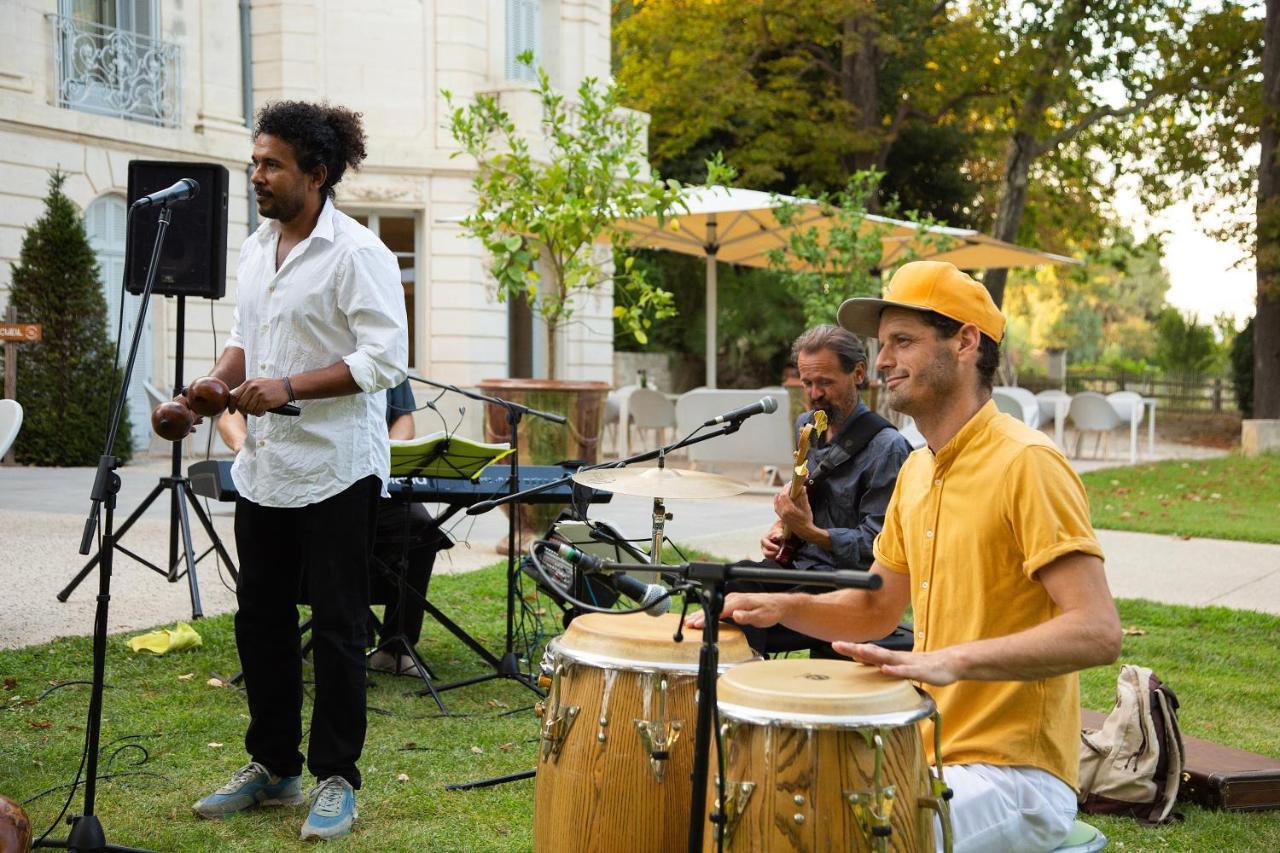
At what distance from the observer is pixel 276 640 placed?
4.16 metres

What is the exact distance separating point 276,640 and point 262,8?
16432 millimetres

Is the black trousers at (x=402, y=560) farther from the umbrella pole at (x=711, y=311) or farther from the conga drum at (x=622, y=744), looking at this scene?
the umbrella pole at (x=711, y=311)

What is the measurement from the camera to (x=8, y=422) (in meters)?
6.80

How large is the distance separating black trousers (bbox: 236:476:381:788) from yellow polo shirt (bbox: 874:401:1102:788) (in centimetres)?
184

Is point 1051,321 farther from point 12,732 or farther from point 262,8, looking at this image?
point 12,732

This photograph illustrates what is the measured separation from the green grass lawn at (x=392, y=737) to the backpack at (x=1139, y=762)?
0.30 ft

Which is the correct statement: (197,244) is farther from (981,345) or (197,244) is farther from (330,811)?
(981,345)

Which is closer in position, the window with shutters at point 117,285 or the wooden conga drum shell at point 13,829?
the wooden conga drum shell at point 13,829

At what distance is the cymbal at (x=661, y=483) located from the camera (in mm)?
4180

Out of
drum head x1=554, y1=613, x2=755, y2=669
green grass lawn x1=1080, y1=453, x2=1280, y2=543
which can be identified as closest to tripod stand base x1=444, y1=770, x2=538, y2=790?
drum head x1=554, y1=613, x2=755, y2=669

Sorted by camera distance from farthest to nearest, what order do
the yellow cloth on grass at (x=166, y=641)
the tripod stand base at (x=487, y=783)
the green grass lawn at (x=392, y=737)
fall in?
the yellow cloth on grass at (x=166, y=641) → the tripod stand base at (x=487, y=783) → the green grass lawn at (x=392, y=737)

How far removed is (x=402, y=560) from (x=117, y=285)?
13.0m

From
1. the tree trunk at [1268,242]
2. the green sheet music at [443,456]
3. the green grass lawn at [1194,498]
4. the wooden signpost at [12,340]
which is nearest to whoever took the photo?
the green sheet music at [443,456]

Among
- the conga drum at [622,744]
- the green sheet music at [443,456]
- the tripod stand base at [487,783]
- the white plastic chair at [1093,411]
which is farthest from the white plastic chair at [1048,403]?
the conga drum at [622,744]
